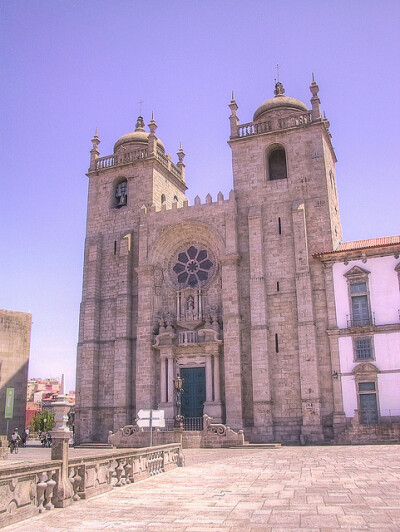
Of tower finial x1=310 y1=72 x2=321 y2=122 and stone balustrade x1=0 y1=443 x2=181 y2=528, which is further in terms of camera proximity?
tower finial x1=310 y1=72 x2=321 y2=122

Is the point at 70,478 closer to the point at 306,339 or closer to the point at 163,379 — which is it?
the point at 306,339

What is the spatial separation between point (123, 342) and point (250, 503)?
21253 mm

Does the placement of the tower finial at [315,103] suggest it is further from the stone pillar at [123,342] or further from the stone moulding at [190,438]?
the stone moulding at [190,438]

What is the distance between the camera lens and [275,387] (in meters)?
26.0

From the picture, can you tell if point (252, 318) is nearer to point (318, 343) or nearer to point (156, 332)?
point (318, 343)

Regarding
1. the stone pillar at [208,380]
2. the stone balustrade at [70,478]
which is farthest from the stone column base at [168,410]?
the stone balustrade at [70,478]

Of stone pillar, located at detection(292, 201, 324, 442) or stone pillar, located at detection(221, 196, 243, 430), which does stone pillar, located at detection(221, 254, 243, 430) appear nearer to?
stone pillar, located at detection(221, 196, 243, 430)

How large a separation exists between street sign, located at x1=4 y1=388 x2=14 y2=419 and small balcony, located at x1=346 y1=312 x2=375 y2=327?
21119 mm

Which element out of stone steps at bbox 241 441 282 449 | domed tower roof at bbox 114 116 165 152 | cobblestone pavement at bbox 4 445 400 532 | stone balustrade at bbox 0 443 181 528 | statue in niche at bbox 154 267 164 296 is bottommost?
stone steps at bbox 241 441 282 449

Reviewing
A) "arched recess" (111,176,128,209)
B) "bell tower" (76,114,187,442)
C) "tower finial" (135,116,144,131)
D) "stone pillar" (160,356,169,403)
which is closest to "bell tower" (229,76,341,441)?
"stone pillar" (160,356,169,403)

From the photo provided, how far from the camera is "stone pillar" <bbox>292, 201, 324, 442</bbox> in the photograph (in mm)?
24516

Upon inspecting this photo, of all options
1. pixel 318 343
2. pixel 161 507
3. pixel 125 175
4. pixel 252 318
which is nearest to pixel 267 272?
pixel 252 318

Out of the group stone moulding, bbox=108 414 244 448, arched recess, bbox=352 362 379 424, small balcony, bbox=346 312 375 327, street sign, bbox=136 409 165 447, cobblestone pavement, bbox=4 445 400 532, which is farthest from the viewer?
small balcony, bbox=346 312 375 327

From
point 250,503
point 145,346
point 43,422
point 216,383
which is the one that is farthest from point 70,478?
point 43,422
